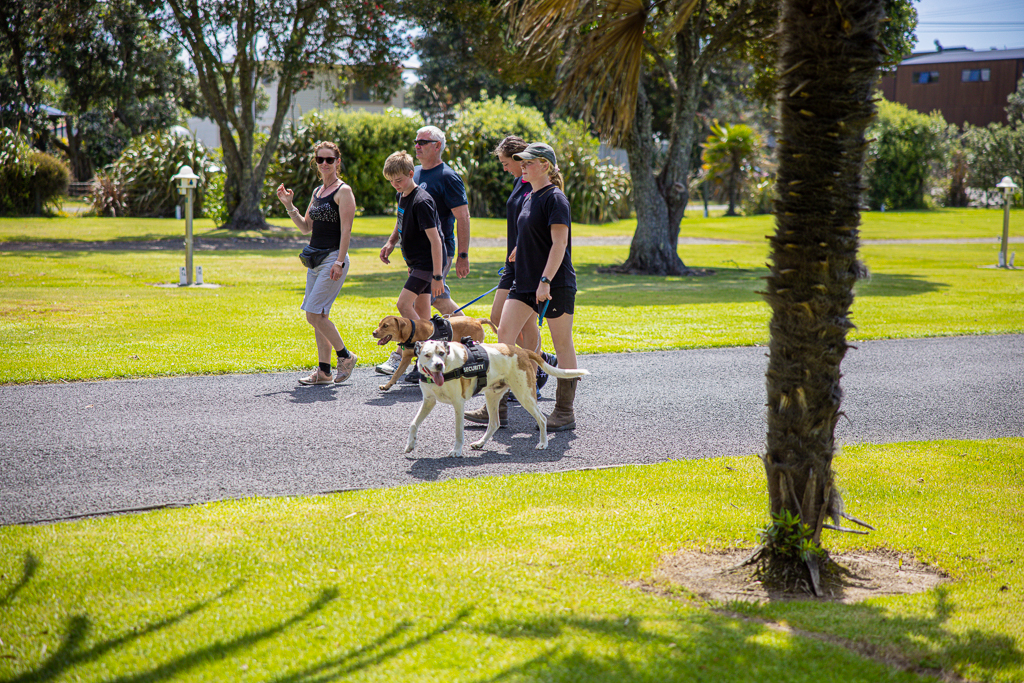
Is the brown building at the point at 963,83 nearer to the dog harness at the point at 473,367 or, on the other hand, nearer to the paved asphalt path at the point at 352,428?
the paved asphalt path at the point at 352,428

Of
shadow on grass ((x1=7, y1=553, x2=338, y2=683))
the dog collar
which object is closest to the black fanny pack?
the dog collar

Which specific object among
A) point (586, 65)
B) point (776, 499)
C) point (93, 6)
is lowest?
point (776, 499)

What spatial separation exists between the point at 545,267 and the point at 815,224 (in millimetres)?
2934

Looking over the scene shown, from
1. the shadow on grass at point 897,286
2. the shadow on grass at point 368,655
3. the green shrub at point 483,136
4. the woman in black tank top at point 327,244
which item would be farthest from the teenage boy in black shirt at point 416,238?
the green shrub at point 483,136

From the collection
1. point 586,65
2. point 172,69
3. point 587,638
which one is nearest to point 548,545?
point 587,638

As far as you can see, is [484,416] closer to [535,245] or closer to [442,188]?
[535,245]

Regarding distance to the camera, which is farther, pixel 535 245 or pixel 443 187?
pixel 443 187

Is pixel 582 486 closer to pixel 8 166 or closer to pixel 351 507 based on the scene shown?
pixel 351 507

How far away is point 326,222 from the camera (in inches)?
305

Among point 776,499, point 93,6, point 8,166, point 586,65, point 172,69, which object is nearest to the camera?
point 776,499

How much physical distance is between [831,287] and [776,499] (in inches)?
38.3

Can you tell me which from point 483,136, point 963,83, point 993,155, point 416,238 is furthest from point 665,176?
point 963,83

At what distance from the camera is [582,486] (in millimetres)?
5031

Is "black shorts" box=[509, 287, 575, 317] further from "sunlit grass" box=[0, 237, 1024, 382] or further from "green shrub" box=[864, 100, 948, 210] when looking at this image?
"green shrub" box=[864, 100, 948, 210]
